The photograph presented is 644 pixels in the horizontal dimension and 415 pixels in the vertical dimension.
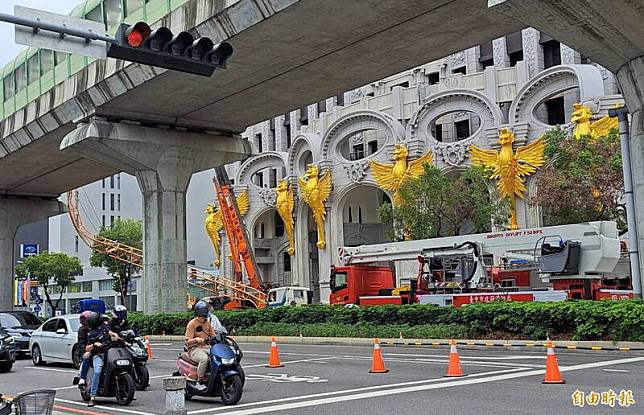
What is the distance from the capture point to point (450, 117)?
55500 mm

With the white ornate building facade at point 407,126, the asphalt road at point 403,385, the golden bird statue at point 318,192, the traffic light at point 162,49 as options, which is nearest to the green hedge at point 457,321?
the asphalt road at point 403,385

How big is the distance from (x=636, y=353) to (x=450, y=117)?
37.4 metres

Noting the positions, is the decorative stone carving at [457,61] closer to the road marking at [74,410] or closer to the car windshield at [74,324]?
the car windshield at [74,324]

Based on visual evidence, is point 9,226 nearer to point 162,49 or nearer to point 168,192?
point 168,192

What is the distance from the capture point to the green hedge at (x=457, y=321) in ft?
68.8

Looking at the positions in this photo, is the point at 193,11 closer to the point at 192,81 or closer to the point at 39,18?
the point at 192,81

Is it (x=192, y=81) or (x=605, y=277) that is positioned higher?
(x=192, y=81)

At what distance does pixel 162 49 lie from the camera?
12969mm

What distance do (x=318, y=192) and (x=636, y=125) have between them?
3483 cm

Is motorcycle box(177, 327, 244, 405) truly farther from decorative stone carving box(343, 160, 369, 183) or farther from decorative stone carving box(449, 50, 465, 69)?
decorative stone carving box(449, 50, 465, 69)

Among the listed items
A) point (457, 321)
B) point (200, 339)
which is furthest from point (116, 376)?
point (457, 321)

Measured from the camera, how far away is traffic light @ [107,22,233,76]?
12.8 metres

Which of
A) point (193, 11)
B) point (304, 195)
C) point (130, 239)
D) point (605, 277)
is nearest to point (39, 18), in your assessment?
point (193, 11)

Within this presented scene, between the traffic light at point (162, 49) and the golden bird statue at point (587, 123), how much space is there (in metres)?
29.0
